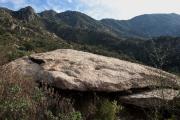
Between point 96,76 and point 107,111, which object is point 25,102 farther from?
point 96,76

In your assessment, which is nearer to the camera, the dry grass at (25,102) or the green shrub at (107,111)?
the dry grass at (25,102)

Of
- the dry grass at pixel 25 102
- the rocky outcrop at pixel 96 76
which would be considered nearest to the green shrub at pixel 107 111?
the dry grass at pixel 25 102

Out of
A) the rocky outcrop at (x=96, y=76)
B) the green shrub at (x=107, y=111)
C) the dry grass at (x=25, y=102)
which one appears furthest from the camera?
the rocky outcrop at (x=96, y=76)

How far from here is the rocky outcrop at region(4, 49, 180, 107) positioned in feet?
28.7

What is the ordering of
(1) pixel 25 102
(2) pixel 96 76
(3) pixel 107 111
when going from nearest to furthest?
(1) pixel 25 102 → (3) pixel 107 111 → (2) pixel 96 76

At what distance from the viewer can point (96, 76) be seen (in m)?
9.12

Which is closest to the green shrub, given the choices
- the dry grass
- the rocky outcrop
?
the dry grass

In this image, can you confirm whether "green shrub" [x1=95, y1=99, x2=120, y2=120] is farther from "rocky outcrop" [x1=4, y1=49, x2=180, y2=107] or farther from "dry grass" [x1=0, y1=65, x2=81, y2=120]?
"rocky outcrop" [x1=4, y1=49, x2=180, y2=107]

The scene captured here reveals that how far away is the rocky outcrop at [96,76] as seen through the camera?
8742mm

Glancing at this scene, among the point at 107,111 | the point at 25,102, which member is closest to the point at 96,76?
the point at 107,111

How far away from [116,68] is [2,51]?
290 centimetres

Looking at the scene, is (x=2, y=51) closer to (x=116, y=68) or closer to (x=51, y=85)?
(x=51, y=85)

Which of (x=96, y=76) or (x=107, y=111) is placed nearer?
(x=107, y=111)

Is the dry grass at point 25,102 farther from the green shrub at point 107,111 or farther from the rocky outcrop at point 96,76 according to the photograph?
the rocky outcrop at point 96,76
